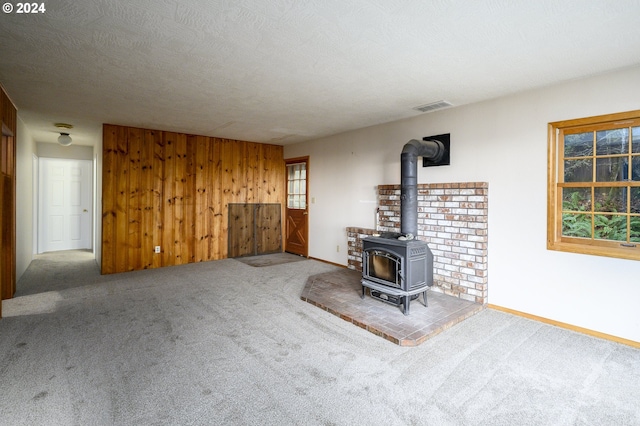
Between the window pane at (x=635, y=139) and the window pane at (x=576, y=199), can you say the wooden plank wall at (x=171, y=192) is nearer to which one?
the window pane at (x=576, y=199)

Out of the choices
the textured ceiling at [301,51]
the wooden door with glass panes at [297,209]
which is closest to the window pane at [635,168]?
the textured ceiling at [301,51]

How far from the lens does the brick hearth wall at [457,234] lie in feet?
12.4

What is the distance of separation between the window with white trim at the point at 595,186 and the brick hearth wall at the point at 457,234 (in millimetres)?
706

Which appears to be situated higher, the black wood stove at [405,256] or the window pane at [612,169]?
the window pane at [612,169]

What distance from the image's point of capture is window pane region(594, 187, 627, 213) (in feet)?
9.73

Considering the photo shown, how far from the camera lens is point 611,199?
3033mm

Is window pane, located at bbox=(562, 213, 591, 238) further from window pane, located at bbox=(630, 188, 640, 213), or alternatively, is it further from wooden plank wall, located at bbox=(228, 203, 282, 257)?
wooden plank wall, located at bbox=(228, 203, 282, 257)

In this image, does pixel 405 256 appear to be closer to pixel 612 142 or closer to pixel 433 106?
pixel 433 106

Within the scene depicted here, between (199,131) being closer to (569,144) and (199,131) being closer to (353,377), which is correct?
(353,377)

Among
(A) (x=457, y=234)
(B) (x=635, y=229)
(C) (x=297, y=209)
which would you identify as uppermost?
(C) (x=297, y=209)

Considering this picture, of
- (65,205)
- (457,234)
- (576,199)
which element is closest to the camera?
(576,199)

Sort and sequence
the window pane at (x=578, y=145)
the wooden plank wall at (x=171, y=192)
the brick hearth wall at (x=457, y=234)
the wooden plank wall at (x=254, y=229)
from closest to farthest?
the window pane at (x=578, y=145), the brick hearth wall at (x=457, y=234), the wooden plank wall at (x=171, y=192), the wooden plank wall at (x=254, y=229)

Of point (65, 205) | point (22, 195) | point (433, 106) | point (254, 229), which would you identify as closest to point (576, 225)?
point (433, 106)

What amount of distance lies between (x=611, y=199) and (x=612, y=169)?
0.29 m
